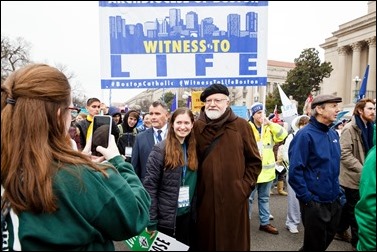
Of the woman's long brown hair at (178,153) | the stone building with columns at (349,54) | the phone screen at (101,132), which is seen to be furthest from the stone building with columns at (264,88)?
the phone screen at (101,132)

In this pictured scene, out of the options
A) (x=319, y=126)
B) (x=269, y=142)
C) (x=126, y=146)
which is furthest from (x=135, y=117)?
(x=319, y=126)

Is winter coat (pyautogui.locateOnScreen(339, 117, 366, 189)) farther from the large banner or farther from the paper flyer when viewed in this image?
the paper flyer

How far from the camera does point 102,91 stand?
2867 mm

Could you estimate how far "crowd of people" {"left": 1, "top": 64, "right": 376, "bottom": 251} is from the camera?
105 cm

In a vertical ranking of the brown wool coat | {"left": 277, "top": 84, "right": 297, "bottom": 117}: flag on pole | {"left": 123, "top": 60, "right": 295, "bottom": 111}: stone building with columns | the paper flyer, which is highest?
{"left": 123, "top": 60, "right": 295, "bottom": 111}: stone building with columns

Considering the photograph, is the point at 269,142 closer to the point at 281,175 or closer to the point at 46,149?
the point at 281,175

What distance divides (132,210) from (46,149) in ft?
1.26

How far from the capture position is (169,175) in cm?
255

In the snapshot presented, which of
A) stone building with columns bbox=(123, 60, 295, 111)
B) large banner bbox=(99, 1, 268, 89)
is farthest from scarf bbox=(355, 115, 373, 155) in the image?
large banner bbox=(99, 1, 268, 89)

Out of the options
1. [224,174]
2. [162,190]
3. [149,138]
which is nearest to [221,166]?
[224,174]

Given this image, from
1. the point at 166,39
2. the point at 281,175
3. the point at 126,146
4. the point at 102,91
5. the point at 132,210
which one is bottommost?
the point at 281,175

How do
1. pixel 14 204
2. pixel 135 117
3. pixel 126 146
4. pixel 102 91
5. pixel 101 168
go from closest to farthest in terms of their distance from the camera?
1. pixel 14 204
2. pixel 101 168
3. pixel 102 91
4. pixel 126 146
5. pixel 135 117

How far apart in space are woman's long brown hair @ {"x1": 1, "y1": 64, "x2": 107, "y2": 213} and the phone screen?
255 mm

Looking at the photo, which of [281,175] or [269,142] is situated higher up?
[269,142]
